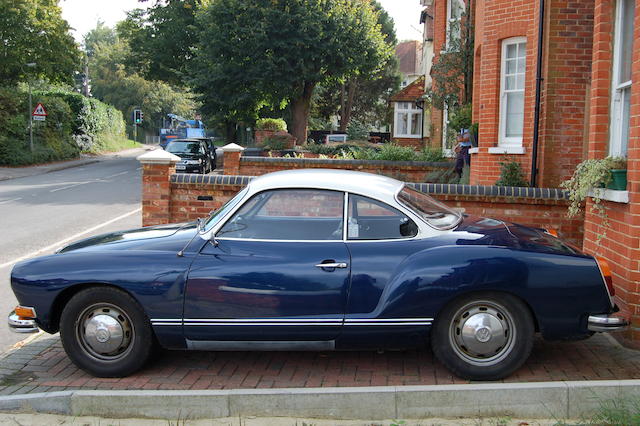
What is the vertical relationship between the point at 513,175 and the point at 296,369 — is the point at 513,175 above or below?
above

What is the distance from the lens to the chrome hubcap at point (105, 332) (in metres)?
4.78

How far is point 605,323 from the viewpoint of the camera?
4.55m

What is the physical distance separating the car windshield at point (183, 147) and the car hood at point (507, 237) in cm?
2199

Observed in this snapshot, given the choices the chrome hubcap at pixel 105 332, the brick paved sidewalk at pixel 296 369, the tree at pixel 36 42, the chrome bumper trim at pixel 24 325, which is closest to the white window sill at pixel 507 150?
the brick paved sidewalk at pixel 296 369

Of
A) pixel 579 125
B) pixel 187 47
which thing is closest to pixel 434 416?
pixel 579 125

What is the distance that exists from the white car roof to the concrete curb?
59.3 inches

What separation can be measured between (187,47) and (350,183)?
122ft

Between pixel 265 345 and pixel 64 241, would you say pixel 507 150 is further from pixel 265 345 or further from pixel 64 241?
pixel 64 241

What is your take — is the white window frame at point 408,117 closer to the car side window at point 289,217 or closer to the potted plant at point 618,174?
the potted plant at point 618,174

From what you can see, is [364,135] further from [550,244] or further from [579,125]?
[550,244]

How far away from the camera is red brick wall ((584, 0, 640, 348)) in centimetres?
527

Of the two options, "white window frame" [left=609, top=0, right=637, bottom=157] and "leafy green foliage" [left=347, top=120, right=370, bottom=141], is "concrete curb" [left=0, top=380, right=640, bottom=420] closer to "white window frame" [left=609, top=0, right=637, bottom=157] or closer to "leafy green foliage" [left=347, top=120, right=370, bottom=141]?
"white window frame" [left=609, top=0, right=637, bottom=157]

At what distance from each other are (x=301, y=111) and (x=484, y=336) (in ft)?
92.4

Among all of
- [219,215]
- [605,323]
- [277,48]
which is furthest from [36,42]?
[605,323]
